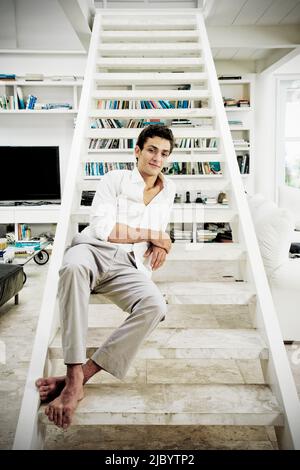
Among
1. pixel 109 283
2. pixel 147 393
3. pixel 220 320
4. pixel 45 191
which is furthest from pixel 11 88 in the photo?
pixel 147 393

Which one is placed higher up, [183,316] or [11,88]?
[11,88]

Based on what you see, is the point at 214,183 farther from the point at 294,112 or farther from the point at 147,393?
the point at 294,112

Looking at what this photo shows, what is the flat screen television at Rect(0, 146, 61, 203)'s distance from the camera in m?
5.56

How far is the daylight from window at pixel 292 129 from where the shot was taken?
6.01 m

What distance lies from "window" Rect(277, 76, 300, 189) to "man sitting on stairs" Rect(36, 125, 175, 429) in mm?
4357

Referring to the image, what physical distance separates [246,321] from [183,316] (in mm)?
1108

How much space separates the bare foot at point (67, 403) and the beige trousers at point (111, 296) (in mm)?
74

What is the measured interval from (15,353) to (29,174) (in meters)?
3.51

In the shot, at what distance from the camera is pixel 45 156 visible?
5.59 meters

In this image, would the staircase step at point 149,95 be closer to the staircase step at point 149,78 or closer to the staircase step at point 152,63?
the staircase step at point 149,78

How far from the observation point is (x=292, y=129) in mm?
6078

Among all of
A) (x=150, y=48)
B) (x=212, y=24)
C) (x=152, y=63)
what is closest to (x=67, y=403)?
(x=152, y=63)

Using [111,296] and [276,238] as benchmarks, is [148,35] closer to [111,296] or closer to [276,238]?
[276,238]

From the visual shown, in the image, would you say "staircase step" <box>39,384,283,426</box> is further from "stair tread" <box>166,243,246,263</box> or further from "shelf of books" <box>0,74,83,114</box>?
"shelf of books" <box>0,74,83,114</box>
